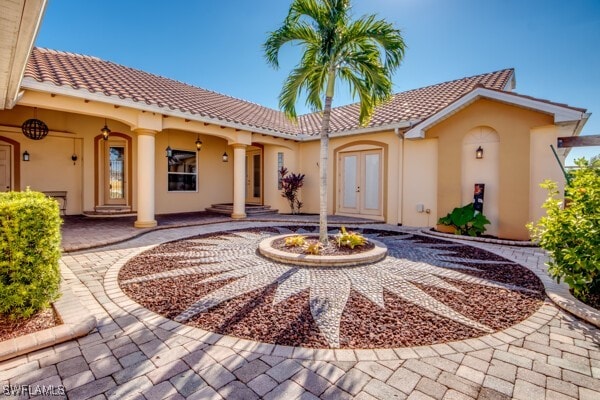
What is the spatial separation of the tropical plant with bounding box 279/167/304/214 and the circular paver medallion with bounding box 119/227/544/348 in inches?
257

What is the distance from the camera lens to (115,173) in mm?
11211

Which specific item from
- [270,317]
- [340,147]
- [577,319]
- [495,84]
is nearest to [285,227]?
[340,147]

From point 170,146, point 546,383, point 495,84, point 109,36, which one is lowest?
point 546,383

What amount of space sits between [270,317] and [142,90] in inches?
352

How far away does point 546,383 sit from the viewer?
2.16 meters

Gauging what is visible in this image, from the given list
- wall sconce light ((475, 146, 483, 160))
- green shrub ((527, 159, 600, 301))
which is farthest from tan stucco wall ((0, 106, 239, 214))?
green shrub ((527, 159, 600, 301))

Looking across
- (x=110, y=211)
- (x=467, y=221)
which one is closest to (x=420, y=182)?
(x=467, y=221)

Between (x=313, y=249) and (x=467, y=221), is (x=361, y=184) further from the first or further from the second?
(x=313, y=249)

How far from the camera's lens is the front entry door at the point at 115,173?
36.3 ft

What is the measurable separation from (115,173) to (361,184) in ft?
32.2

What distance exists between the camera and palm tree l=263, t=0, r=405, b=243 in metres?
5.67

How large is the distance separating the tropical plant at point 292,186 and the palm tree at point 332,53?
6.04 m

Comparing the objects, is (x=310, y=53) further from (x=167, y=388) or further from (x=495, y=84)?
(x=495, y=84)

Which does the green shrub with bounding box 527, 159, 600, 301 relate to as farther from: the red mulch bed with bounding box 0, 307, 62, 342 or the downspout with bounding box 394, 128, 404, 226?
the red mulch bed with bounding box 0, 307, 62, 342
